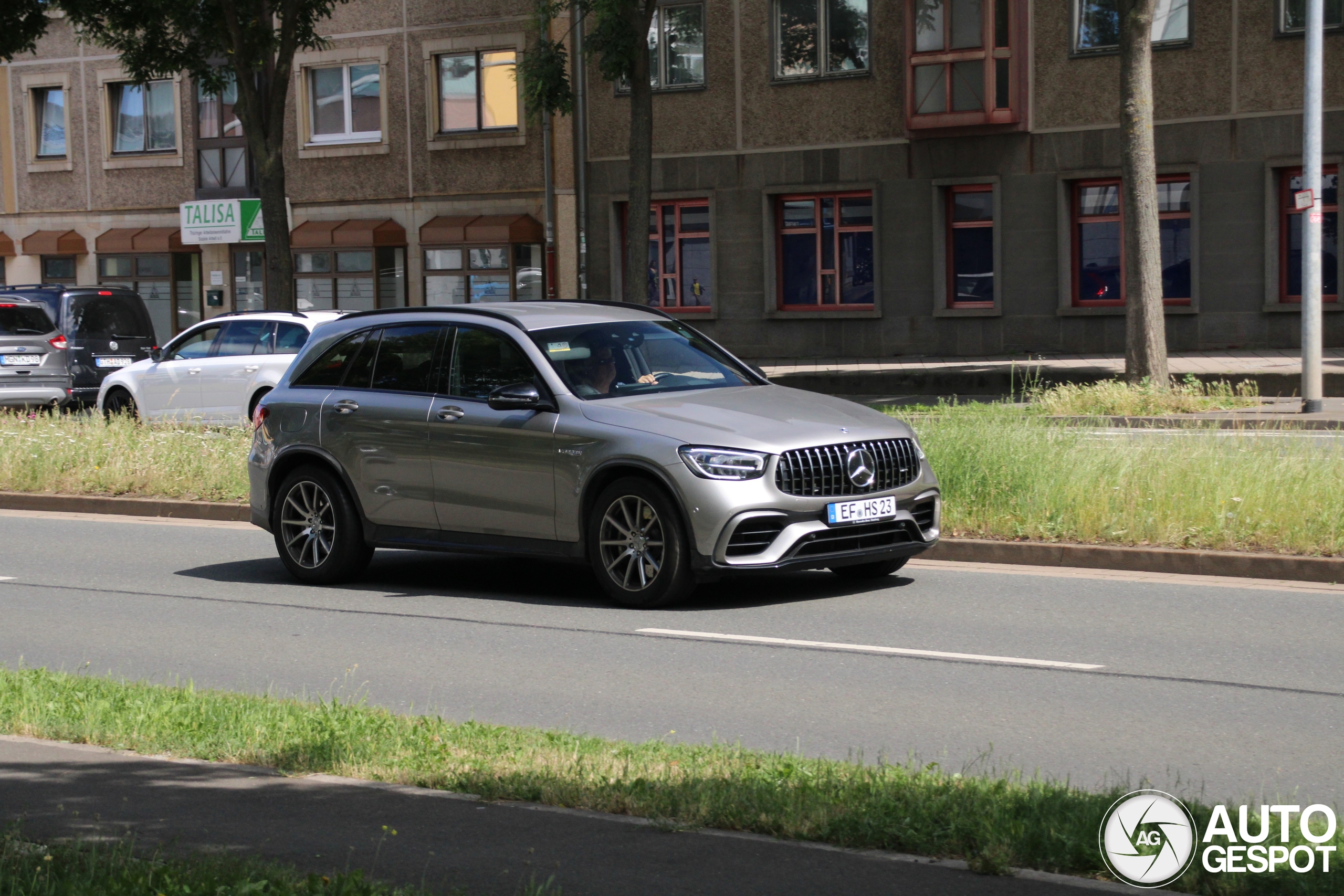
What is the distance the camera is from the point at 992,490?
38.9 ft

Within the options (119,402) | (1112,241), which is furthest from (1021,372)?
(119,402)

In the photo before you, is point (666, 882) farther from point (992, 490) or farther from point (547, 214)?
point (547, 214)

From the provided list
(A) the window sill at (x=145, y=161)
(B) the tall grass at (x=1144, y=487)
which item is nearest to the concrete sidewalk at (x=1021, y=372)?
(B) the tall grass at (x=1144, y=487)

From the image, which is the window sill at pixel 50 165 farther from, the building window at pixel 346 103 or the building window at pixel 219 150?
the building window at pixel 346 103

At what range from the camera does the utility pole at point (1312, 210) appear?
64.7 ft

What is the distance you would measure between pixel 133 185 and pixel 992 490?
35144 mm

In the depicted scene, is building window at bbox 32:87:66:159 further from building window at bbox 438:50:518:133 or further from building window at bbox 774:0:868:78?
building window at bbox 774:0:868:78

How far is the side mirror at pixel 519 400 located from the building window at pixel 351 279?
29047mm

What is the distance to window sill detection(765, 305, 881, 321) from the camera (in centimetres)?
3309

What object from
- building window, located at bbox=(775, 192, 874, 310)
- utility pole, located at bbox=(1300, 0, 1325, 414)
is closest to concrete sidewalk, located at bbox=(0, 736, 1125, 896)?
utility pole, located at bbox=(1300, 0, 1325, 414)

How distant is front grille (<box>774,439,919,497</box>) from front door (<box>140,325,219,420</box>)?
1389 centimetres

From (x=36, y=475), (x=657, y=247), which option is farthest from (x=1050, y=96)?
(x=36, y=475)

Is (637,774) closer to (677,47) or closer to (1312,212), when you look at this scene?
(1312,212)

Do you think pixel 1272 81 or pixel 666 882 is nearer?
pixel 666 882
